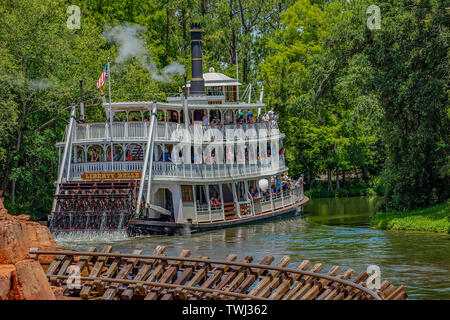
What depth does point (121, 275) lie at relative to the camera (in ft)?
62.3

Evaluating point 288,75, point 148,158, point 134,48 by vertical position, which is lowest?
point 148,158

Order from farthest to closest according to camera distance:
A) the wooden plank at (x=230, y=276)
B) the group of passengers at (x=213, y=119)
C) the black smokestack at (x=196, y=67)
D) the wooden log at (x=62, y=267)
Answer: the black smokestack at (x=196, y=67)
the group of passengers at (x=213, y=119)
the wooden log at (x=62, y=267)
the wooden plank at (x=230, y=276)

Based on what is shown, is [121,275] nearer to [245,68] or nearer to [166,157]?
[166,157]

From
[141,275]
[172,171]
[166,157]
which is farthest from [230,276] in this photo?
[166,157]

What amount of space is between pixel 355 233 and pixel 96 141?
12.9m

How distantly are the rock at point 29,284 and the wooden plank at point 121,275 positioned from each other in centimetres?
167

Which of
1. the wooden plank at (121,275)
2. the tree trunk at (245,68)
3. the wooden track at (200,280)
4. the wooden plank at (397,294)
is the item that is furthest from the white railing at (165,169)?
the tree trunk at (245,68)

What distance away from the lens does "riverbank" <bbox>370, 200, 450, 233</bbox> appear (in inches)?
1314

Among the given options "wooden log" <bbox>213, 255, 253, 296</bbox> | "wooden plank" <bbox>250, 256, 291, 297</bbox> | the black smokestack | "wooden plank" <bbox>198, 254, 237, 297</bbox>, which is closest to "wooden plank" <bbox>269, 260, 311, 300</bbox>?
"wooden plank" <bbox>250, 256, 291, 297</bbox>

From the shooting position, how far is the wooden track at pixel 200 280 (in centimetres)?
1641

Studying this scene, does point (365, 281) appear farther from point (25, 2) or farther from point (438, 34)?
point (25, 2)

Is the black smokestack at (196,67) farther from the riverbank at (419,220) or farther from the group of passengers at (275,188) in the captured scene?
the riverbank at (419,220)

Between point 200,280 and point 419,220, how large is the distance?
18422 mm
